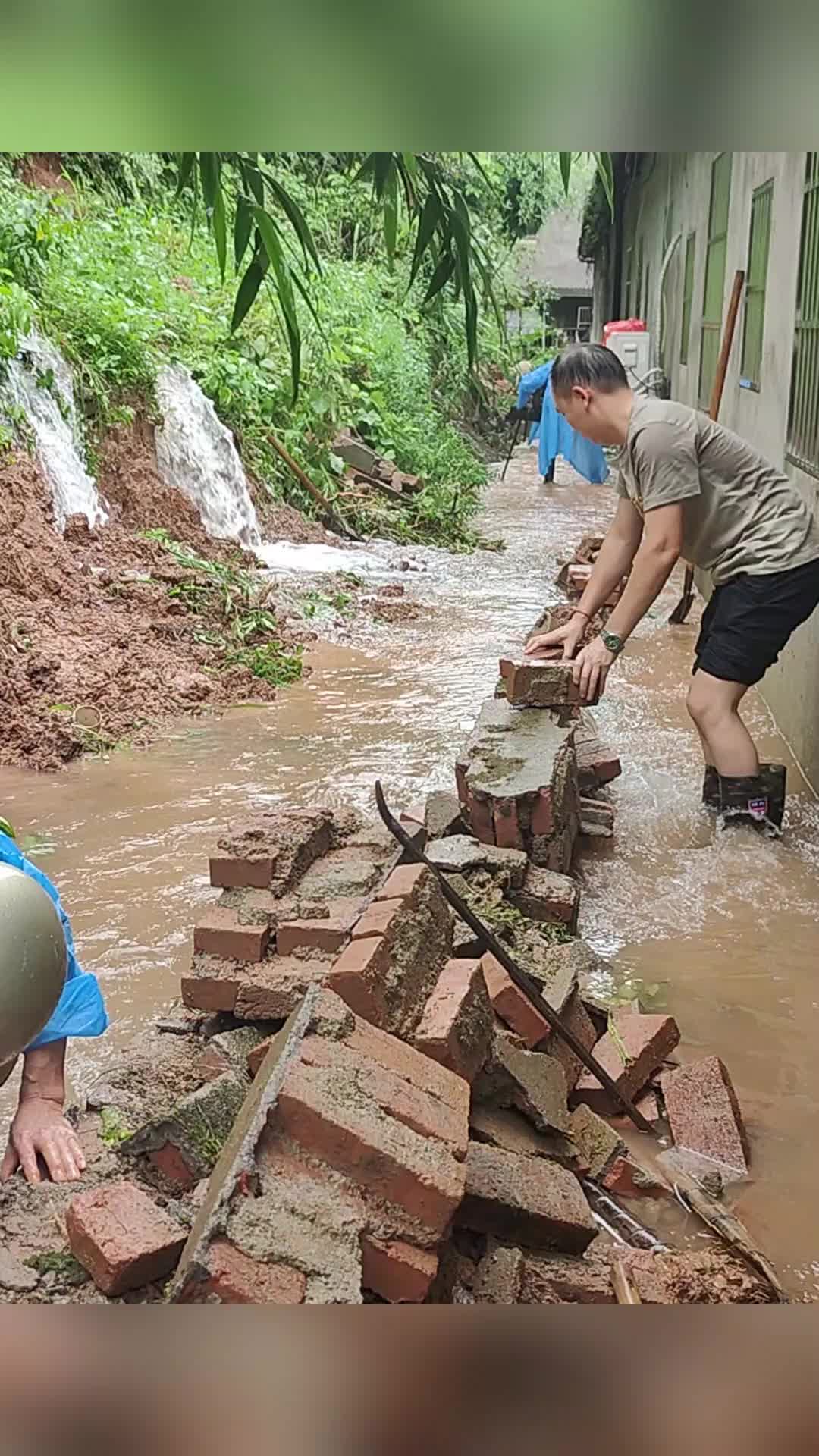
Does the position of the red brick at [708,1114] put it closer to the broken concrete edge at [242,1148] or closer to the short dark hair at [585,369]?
the broken concrete edge at [242,1148]

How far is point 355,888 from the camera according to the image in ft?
8.38

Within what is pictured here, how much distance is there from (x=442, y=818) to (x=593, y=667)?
1.93 ft

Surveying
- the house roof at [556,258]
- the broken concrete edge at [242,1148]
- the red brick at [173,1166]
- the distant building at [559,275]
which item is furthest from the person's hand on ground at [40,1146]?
the house roof at [556,258]

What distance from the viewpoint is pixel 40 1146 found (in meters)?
1.77

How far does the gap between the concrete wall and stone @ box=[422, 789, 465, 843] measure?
1.25 metres

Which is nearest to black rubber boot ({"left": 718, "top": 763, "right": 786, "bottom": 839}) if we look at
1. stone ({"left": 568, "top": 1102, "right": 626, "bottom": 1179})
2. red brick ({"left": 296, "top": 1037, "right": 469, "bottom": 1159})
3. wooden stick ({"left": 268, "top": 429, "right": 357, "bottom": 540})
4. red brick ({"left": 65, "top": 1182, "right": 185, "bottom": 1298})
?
stone ({"left": 568, "top": 1102, "right": 626, "bottom": 1179})

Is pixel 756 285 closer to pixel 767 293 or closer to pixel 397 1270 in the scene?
pixel 767 293

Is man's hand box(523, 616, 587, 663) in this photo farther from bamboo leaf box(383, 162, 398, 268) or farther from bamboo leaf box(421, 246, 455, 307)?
bamboo leaf box(421, 246, 455, 307)

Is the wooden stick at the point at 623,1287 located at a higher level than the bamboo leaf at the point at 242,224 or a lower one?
lower

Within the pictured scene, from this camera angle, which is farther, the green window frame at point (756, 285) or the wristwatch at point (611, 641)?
the green window frame at point (756, 285)

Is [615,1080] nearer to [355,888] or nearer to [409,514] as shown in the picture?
[355,888]

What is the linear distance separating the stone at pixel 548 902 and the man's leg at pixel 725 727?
91 centimetres

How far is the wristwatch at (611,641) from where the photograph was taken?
3.37 meters
